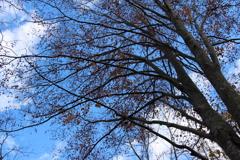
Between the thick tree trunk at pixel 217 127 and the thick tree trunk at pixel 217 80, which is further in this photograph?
the thick tree trunk at pixel 217 80

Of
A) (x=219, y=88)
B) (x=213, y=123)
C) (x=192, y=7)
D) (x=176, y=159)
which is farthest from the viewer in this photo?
(x=176, y=159)

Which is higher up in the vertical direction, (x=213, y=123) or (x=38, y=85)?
(x=38, y=85)

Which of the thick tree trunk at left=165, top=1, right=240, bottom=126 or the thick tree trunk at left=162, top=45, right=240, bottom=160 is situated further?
the thick tree trunk at left=165, top=1, right=240, bottom=126

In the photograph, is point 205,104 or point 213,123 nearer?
point 213,123

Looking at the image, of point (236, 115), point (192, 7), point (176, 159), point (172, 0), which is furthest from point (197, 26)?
point (176, 159)

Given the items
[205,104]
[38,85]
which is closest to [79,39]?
[38,85]

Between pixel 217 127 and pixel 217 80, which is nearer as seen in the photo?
pixel 217 127

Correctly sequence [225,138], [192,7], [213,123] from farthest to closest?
1. [192,7]
2. [213,123]
3. [225,138]

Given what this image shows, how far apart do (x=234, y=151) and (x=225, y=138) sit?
29 cm

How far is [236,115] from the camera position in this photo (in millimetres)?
3521

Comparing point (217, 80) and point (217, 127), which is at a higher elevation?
point (217, 80)

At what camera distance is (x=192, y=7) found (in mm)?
7344

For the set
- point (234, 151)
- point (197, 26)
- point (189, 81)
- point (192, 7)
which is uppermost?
point (192, 7)

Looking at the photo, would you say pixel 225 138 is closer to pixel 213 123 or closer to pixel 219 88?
pixel 213 123
